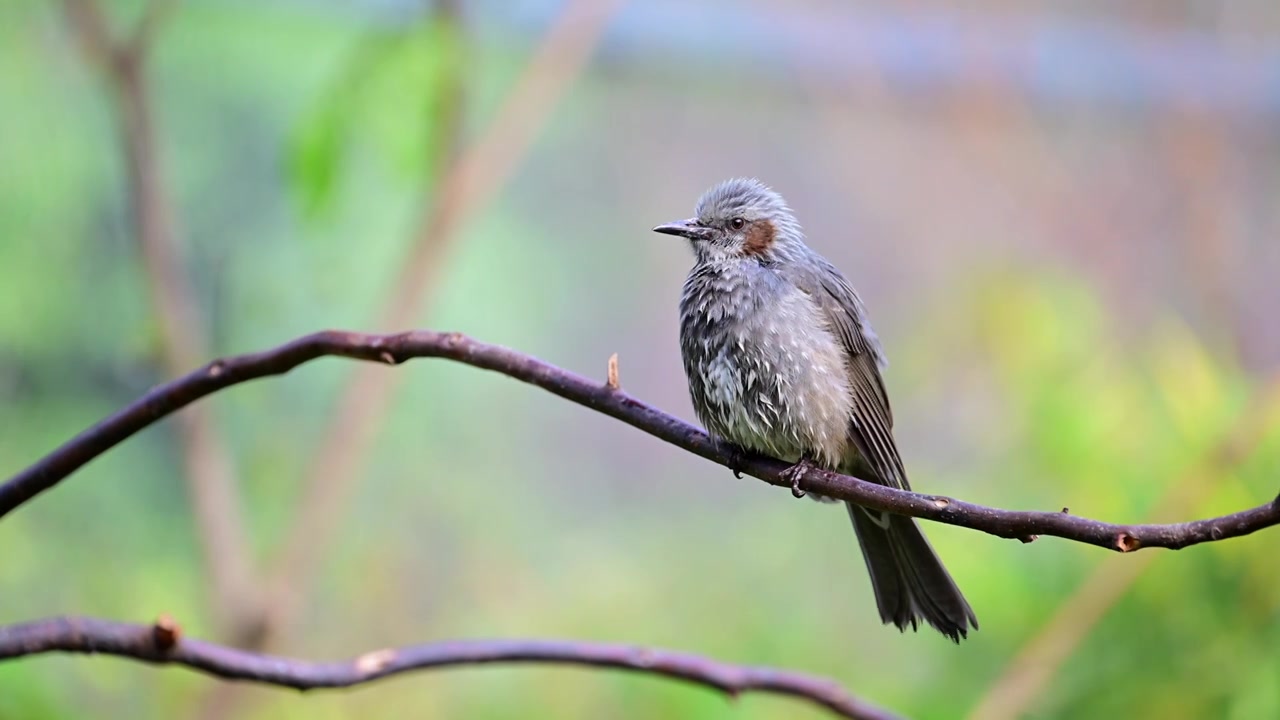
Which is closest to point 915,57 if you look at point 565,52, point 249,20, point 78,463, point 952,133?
point 952,133

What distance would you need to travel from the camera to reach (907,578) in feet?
5.57

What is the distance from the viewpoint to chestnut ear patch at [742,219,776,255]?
200 cm

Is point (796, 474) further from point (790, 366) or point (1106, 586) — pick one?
point (1106, 586)

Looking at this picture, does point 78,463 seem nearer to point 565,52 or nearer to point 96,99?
point 565,52

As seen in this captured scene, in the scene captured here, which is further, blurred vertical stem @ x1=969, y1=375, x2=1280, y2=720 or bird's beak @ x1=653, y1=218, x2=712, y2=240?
blurred vertical stem @ x1=969, y1=375, x2=1280, y2=720

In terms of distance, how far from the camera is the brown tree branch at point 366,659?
1.50 metres

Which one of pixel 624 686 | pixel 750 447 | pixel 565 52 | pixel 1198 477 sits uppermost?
pixel 565 52

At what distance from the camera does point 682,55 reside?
3811mm

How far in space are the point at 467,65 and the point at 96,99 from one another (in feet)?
4.16

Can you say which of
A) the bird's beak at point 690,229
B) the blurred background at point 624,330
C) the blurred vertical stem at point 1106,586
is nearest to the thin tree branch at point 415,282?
the blurred background at point 624,330

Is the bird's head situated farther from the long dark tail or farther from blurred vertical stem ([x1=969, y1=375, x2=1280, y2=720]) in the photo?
blurred vertical stem ([x1=969, y1=375, x2=1280, y2=720])

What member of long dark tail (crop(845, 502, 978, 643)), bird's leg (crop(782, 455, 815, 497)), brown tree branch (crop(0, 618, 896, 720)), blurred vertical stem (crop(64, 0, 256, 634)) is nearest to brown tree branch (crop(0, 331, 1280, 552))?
bird's leg (crop(782, 455, 815, 497))

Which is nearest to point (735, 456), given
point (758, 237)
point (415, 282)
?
point (758, 237)

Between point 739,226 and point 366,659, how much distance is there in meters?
0.92
